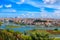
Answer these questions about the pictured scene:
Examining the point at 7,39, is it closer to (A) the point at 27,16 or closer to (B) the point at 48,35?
(A) the point at 27,16

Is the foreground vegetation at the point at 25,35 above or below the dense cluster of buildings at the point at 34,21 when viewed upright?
below

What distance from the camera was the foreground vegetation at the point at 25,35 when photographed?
2787 mm

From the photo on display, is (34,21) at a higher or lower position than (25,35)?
higher

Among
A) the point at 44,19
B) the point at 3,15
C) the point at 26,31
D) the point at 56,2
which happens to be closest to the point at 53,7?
the point at 56,2

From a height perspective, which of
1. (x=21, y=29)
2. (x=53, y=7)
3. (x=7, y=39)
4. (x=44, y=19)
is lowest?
(x=7, y=39)

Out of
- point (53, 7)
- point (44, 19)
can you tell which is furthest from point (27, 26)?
point (53, 7)

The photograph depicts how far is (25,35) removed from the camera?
9.27 feet

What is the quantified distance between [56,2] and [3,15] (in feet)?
3.72

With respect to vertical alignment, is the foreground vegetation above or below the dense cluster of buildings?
below

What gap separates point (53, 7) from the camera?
2.84m

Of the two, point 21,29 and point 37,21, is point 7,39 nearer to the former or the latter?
point 21,29

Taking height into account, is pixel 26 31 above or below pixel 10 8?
below

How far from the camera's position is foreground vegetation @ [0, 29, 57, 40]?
110 inches

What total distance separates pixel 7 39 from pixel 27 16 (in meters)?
0.63
